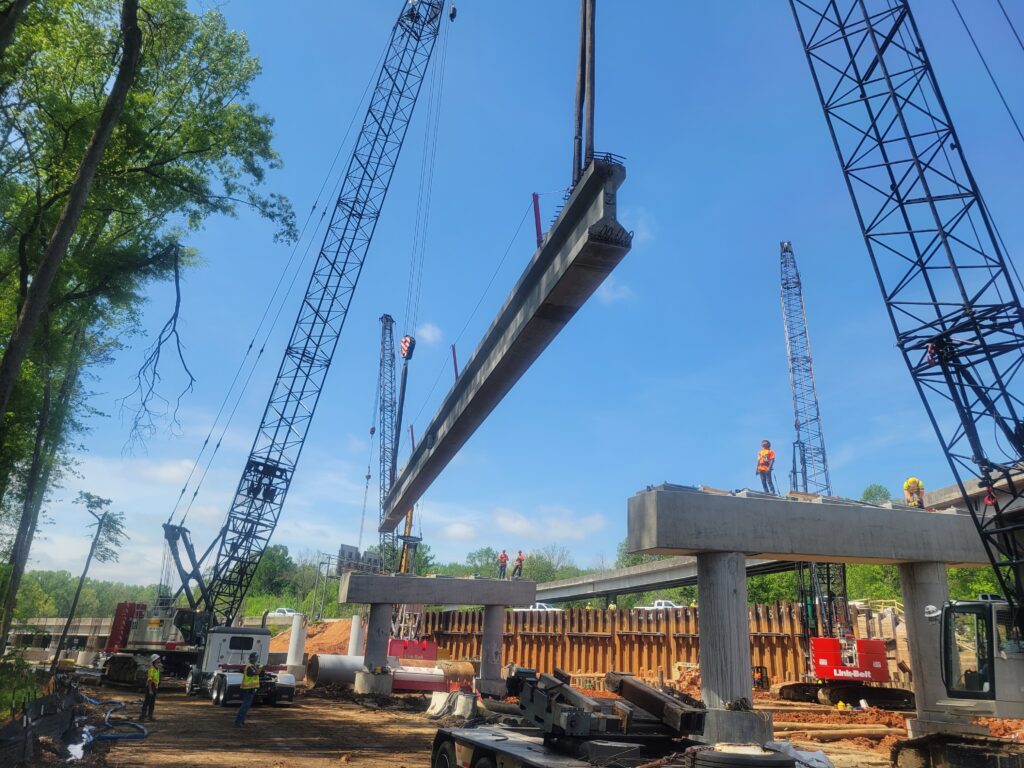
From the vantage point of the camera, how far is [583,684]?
2927cm

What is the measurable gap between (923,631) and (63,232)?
1705 centimetres

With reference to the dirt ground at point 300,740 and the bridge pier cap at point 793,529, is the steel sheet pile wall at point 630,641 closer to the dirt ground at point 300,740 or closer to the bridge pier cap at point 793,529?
the dirt ground at point 300,740

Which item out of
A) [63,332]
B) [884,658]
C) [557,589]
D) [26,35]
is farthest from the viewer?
[557,589]

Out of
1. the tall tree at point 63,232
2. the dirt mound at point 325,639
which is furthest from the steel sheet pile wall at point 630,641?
Result: the tall tree at point 63,232

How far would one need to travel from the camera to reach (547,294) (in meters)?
12.7

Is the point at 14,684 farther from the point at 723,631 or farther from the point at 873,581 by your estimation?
the point at 873,581

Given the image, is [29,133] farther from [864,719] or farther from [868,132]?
[864,719]

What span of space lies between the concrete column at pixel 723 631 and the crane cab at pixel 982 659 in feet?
10.2

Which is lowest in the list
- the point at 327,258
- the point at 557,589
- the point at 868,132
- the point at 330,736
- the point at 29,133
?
the point at 330,736

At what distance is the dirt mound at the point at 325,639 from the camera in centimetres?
4841

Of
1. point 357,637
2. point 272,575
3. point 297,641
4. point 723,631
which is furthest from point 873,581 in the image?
point 272,575

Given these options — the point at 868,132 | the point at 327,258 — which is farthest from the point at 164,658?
the point at 868,132

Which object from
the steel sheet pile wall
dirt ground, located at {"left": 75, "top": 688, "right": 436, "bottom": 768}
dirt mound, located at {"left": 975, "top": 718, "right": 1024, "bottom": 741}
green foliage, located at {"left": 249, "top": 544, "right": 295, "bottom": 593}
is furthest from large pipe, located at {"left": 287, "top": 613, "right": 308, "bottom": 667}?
green foliage, located at {"left": 249, "top": 544, "right": 295, "bottom": 593}

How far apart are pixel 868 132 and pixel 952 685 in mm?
14488
